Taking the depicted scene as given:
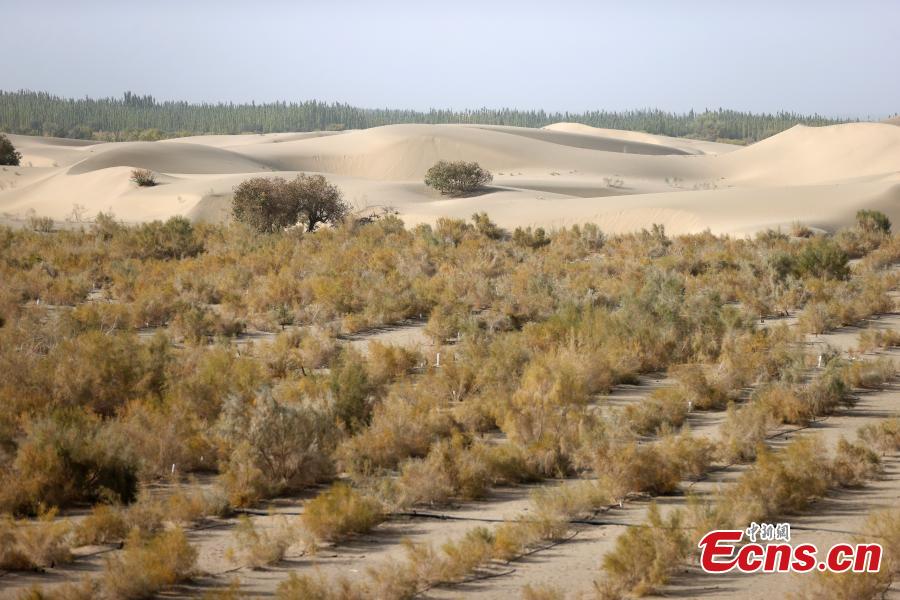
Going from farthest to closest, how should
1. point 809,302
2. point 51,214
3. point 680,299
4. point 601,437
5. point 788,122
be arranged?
point 788,122, point 51,214, point 809,302, point 680,299, point 601,437

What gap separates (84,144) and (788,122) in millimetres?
133345

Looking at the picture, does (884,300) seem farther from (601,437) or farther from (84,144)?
(84,144)

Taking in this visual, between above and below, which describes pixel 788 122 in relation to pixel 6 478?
above

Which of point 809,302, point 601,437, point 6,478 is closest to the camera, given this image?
point 6,478

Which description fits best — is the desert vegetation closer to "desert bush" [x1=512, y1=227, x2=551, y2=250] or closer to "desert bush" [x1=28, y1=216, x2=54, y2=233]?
"desert bush" [x1=512, y1=227, x2=551, y2=250]

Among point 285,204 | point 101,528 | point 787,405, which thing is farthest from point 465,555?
point 285,204

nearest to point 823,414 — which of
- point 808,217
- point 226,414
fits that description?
point 226,414

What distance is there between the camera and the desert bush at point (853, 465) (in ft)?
29.9

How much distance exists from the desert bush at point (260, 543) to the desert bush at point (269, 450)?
865 millimetres

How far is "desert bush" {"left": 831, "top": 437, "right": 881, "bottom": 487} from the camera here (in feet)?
29.9

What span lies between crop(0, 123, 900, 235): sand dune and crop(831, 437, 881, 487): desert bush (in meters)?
23.3

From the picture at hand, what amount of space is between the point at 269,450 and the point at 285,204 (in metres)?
27.1

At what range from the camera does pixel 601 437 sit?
9.94 m

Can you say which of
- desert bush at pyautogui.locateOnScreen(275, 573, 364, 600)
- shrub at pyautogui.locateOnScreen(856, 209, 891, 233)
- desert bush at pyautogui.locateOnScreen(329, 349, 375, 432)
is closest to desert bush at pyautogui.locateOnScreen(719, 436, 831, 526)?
desert bush at pyautogui.locateOnScreen(275, 573, 364, 600)
